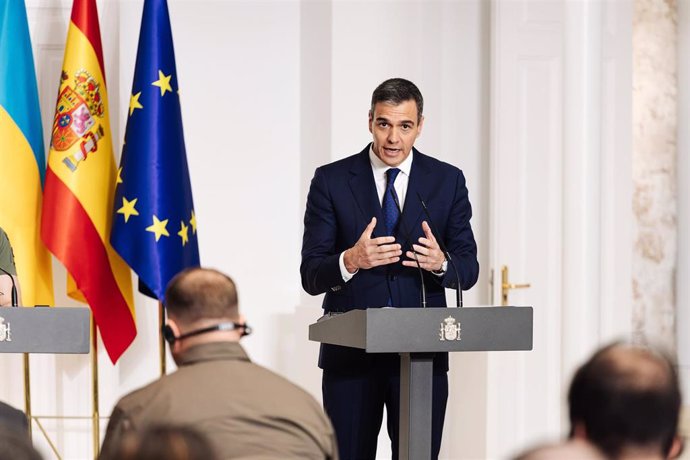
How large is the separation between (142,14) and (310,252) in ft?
8.54

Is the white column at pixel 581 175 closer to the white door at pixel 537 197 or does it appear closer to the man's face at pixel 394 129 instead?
the white door at pixel 537 197

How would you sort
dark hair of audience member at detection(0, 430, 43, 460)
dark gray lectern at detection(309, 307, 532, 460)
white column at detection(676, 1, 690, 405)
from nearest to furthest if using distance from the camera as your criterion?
dark hair of audience member at detection(0, 430, 43, 460) → dark gray lectern at detection(309, 307, 532, 460) → white column at detection(676, 1, 690, 405)

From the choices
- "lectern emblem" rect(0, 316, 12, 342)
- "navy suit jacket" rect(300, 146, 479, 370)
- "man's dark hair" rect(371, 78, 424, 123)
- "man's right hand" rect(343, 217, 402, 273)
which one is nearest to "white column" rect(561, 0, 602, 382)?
"navy suit jacket" rect(300, 146, 479, 370)

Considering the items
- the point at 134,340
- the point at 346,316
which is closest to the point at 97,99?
the point at 134,340

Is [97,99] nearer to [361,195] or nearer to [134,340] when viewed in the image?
[134,340]

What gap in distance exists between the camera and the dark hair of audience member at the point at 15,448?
5.01 feet

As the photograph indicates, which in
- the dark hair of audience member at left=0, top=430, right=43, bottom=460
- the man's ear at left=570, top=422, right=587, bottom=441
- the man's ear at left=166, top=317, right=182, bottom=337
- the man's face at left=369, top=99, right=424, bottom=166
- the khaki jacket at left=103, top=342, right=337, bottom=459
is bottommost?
the khaki jacket at left=103, top=342, right=337, bottom=459

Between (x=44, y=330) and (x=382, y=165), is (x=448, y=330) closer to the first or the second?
(x=382, y=165)

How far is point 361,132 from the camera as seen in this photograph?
245 inches

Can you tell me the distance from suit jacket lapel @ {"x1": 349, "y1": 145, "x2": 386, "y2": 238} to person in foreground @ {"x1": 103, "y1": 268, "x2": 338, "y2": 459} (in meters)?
1.56

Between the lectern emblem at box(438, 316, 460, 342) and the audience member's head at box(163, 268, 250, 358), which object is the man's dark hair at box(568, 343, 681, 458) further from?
the lectern emblem at box(438, 316, 460, 342)

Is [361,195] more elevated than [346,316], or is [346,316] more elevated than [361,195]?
[361,195]

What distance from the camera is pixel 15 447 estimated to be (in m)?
1.57

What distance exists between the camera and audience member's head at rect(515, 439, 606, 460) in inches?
51.8
